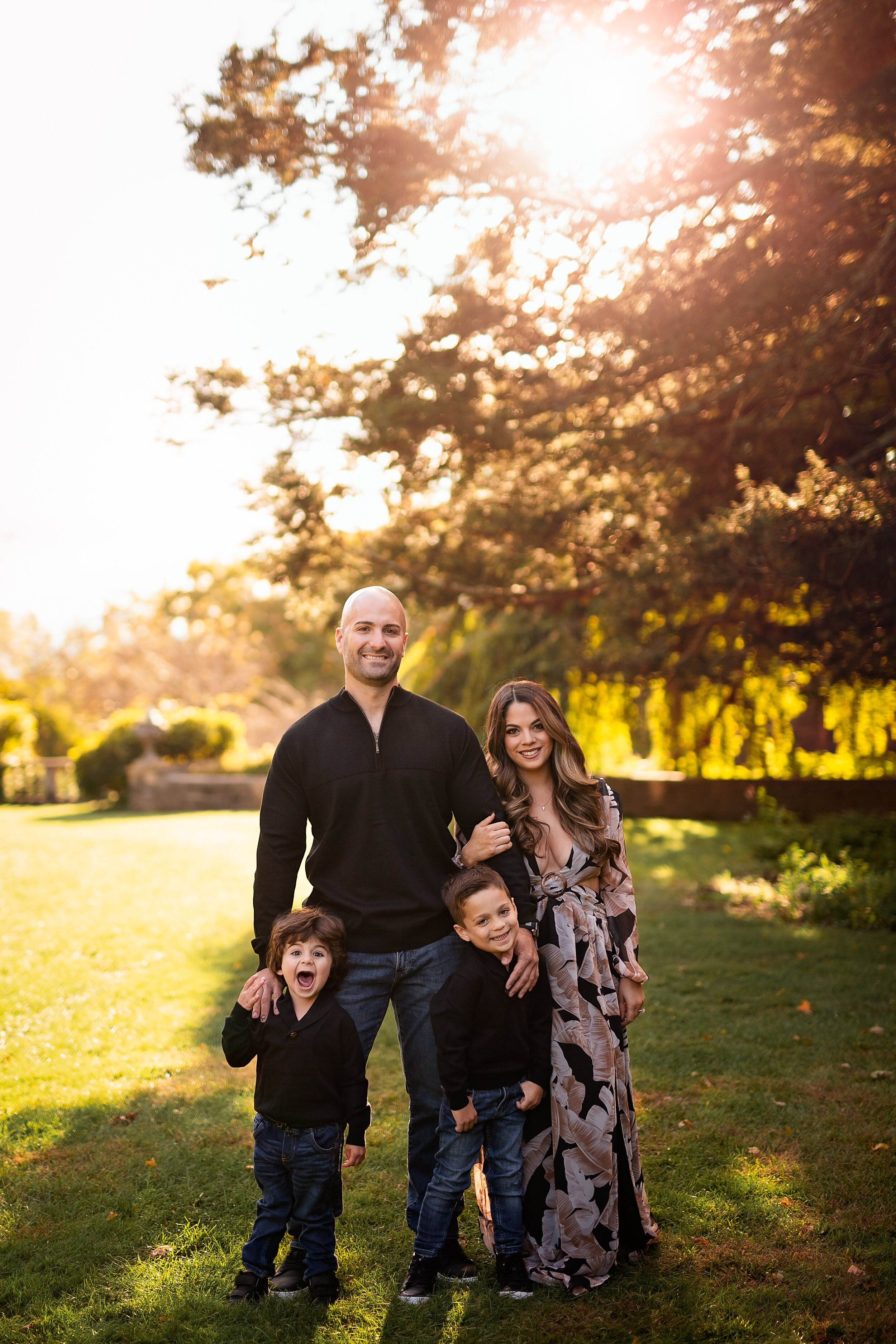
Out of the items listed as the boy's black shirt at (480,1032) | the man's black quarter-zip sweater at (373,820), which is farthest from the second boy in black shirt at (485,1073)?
the man's black quarter-zip sweater at (373,820)

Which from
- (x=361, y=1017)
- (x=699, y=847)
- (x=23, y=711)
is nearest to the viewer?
(x=361, y=1017)

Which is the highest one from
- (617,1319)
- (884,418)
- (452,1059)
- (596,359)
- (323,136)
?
(323,136)

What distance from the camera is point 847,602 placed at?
6.61 metres

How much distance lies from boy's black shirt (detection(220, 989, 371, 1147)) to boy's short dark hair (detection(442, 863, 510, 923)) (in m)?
Answer: 0.47

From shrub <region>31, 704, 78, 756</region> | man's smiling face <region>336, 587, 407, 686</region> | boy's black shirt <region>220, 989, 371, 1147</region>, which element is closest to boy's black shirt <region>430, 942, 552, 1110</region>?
boy's black shirt <region>220, 989, 371, 1147</region>

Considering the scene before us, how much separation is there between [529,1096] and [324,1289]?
33.7 inches

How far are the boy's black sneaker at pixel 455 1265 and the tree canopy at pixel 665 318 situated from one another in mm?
4574

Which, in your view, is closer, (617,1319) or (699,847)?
(617,1319)

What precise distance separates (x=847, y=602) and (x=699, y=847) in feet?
18.5

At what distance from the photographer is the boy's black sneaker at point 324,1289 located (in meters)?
2.93

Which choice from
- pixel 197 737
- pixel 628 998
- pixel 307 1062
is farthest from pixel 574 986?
pixel 197 737

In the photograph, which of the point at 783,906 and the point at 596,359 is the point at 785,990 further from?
the point at 596,359

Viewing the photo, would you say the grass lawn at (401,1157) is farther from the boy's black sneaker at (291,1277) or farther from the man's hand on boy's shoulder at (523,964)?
the man's hand on boy's shoulder at (523,964)

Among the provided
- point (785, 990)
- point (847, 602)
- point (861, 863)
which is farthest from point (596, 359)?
point (861, 863)
